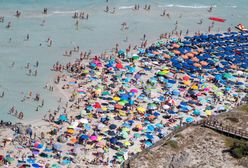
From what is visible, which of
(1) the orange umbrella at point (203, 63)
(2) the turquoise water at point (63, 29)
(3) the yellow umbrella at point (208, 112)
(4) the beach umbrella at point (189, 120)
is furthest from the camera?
(1) the orange umbrella at point (203, 63)

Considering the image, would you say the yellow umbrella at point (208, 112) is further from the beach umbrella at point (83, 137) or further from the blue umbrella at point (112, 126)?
the beach umbrella at point (83, 137)

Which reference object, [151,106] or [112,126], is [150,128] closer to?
[112,126]

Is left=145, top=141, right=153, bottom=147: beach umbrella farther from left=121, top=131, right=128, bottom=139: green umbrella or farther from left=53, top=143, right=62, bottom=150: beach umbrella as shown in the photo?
left=53, top=143, right=62, bottom=150: beach umbrella

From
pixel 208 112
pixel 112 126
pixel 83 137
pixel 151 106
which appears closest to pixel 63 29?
pixel 151 106

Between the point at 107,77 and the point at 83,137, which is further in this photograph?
the point at 107,77

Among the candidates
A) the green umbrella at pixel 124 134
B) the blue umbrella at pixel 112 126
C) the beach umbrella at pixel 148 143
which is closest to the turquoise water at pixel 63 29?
the blue umbrella at pixel 112 126

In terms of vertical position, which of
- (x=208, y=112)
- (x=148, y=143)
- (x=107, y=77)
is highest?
(x=107, y=77)
